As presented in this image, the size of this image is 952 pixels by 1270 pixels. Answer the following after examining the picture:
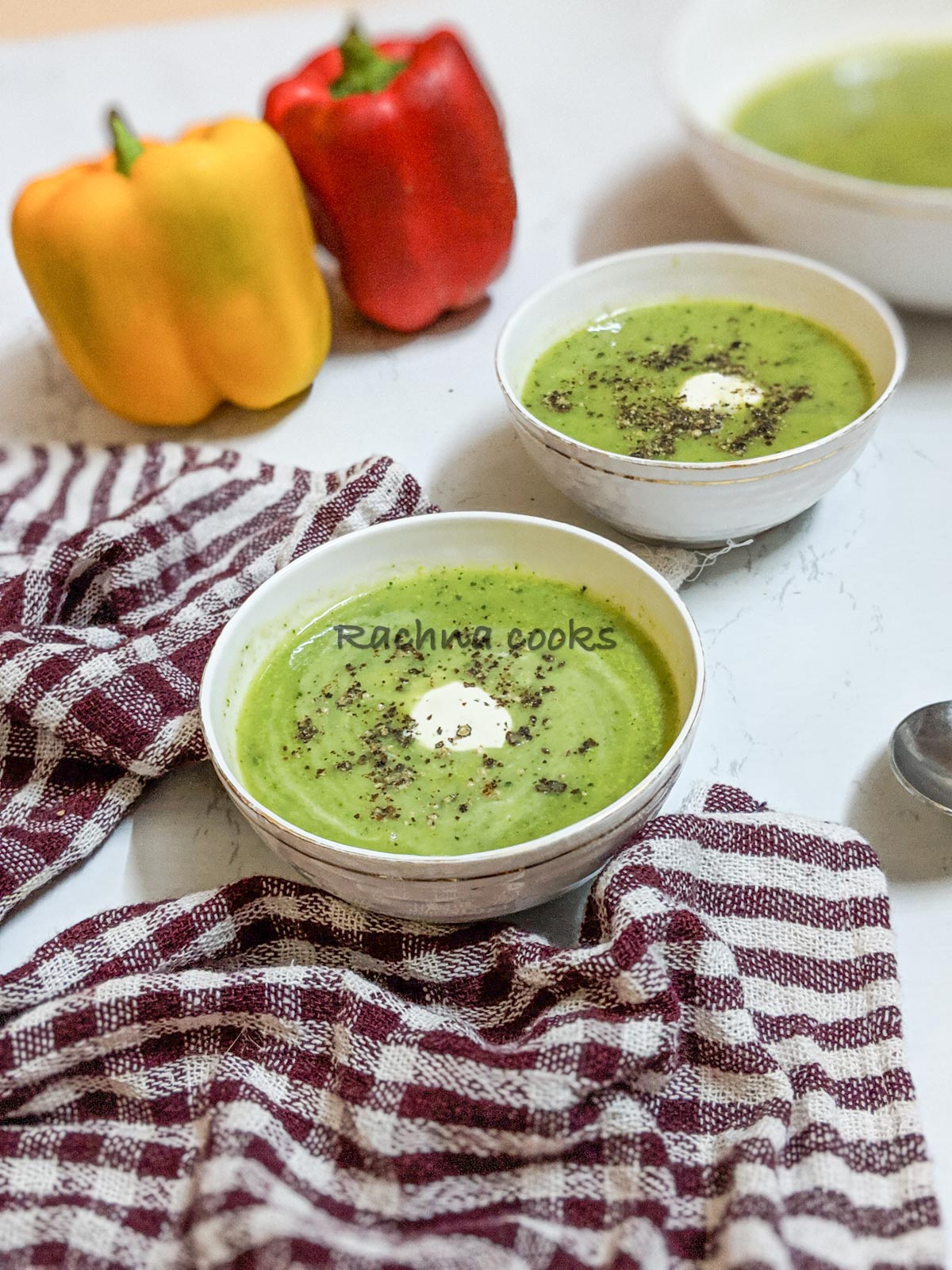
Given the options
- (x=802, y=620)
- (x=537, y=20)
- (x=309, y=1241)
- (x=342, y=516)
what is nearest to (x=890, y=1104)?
(x=309, y=1241)

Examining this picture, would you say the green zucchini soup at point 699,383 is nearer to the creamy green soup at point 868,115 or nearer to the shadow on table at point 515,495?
the shadow on table at point 515,495

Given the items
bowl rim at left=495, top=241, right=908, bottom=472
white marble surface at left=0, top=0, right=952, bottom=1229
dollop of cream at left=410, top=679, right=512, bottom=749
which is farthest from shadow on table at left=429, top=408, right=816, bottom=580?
dollop of cream at left=410, top=679, right=512, bottom=749

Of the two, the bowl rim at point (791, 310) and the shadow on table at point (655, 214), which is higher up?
the bowl rim at point (791, 310)

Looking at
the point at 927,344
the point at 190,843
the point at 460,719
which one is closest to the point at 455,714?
the point at 460,719

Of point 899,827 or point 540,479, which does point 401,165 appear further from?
point 899,827

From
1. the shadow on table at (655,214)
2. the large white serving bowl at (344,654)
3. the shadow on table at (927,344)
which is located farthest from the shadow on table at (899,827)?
the shadow on table at (655,214)

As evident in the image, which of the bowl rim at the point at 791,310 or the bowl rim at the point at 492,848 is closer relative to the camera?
the bowl rim at the point at 492,848
